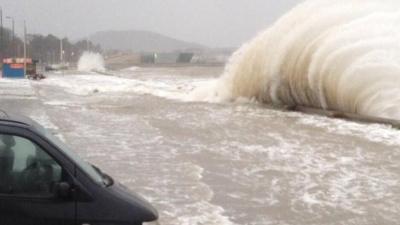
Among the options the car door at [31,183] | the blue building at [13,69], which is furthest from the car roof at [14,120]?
the blue building at [13,69]

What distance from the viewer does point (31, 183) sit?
416 centimetres

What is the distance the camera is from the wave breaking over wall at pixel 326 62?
853 inches

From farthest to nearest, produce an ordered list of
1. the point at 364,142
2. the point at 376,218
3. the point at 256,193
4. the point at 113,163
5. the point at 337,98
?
1. the point at 337,98
2. the point at 364,142
3. the point at 113,163
4. the point at 256,193
5. the point at 376,218

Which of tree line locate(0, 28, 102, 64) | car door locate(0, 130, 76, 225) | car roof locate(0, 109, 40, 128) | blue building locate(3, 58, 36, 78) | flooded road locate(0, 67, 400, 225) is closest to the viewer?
car door locate(0, 130, 76, 225)

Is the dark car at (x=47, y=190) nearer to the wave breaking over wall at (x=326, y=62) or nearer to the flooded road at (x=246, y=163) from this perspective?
the flooded road at (x=246, y=163)

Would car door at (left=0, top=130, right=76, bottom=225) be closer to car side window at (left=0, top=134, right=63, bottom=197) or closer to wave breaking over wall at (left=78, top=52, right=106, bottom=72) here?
car side window at (left=0, top=134, right=63, bottom=197)

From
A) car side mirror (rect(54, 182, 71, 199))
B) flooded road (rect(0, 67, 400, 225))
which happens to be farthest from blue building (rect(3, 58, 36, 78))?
car side mirror (rect(54, 182, 71, 199))

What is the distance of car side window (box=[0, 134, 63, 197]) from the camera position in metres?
4.14

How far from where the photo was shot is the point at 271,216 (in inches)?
326

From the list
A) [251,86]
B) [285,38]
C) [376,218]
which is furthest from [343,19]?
[376,218]

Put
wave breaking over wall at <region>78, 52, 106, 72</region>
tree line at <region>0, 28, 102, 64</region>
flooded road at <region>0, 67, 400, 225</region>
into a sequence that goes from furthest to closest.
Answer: tree line at <region>0, 28, 102, 64</region> < wave breaking over wall at <region>78, 52, 106, 72</region> < flooded road at <region>0, 67, 400, 225</region>

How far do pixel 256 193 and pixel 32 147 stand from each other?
5772 mm

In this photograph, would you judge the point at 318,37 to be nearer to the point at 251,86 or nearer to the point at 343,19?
the point at 343,19

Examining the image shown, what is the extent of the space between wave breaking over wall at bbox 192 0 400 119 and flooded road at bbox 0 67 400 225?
8.22ft
